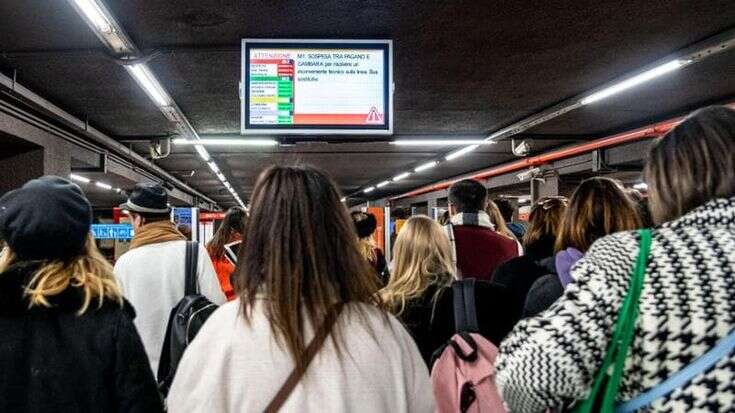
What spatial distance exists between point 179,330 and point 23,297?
3.40ft

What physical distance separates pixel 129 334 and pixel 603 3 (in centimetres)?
387

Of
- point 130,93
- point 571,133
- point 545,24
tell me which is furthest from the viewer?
point 571,133

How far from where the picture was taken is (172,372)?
2.66m

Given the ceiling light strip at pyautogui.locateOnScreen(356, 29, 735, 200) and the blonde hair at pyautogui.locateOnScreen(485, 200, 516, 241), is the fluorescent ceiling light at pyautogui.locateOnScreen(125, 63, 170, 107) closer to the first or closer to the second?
the blonde hair at pyautogui.locateOnScreen(485, 200, 516, 241)

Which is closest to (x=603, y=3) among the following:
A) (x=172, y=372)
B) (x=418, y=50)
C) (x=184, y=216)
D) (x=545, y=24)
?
(x=545, y=24)

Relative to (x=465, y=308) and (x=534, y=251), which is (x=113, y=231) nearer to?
(x=534, y=251)

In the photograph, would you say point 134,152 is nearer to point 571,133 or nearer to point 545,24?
point 571,133

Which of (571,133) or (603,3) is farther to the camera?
(571,133)

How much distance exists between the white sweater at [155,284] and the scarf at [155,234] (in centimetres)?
4

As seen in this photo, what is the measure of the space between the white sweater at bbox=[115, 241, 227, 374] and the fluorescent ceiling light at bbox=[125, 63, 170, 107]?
120 inches

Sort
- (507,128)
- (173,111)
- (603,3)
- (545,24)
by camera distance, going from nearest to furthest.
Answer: (603,3) → (545,24) → (173,111) → (507,128)

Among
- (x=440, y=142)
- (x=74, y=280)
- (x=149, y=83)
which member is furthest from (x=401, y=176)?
(x=74, y=280)

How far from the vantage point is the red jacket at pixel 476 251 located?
12.0ft

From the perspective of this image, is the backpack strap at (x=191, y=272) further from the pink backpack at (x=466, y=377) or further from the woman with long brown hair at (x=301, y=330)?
the woman with long brown hair at (x=301, y=330)
